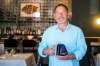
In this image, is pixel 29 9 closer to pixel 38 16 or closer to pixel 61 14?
pixel 38 16

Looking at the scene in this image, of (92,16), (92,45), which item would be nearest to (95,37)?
(92,16)

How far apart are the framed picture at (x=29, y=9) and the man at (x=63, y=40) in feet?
22.3

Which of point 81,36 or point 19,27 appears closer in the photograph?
point 81,36

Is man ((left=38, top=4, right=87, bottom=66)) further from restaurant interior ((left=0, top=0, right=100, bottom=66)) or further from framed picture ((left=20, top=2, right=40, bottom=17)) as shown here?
framed picture ((left=20, top=2, right=40, bottom=17))

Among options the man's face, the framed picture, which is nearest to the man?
the man's face

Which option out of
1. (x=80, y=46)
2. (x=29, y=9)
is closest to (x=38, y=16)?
(x=29, y=9)

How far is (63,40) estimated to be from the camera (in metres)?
1.94

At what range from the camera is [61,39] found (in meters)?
1.95

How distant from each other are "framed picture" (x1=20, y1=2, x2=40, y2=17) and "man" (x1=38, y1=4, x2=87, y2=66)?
6.79 meters

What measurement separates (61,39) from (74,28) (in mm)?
142

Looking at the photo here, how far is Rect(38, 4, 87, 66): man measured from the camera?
192 centimetres

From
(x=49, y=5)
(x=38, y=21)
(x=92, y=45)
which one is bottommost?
(x=92, y=45)

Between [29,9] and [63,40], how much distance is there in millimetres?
6930

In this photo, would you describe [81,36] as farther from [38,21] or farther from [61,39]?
A: [38,21]
